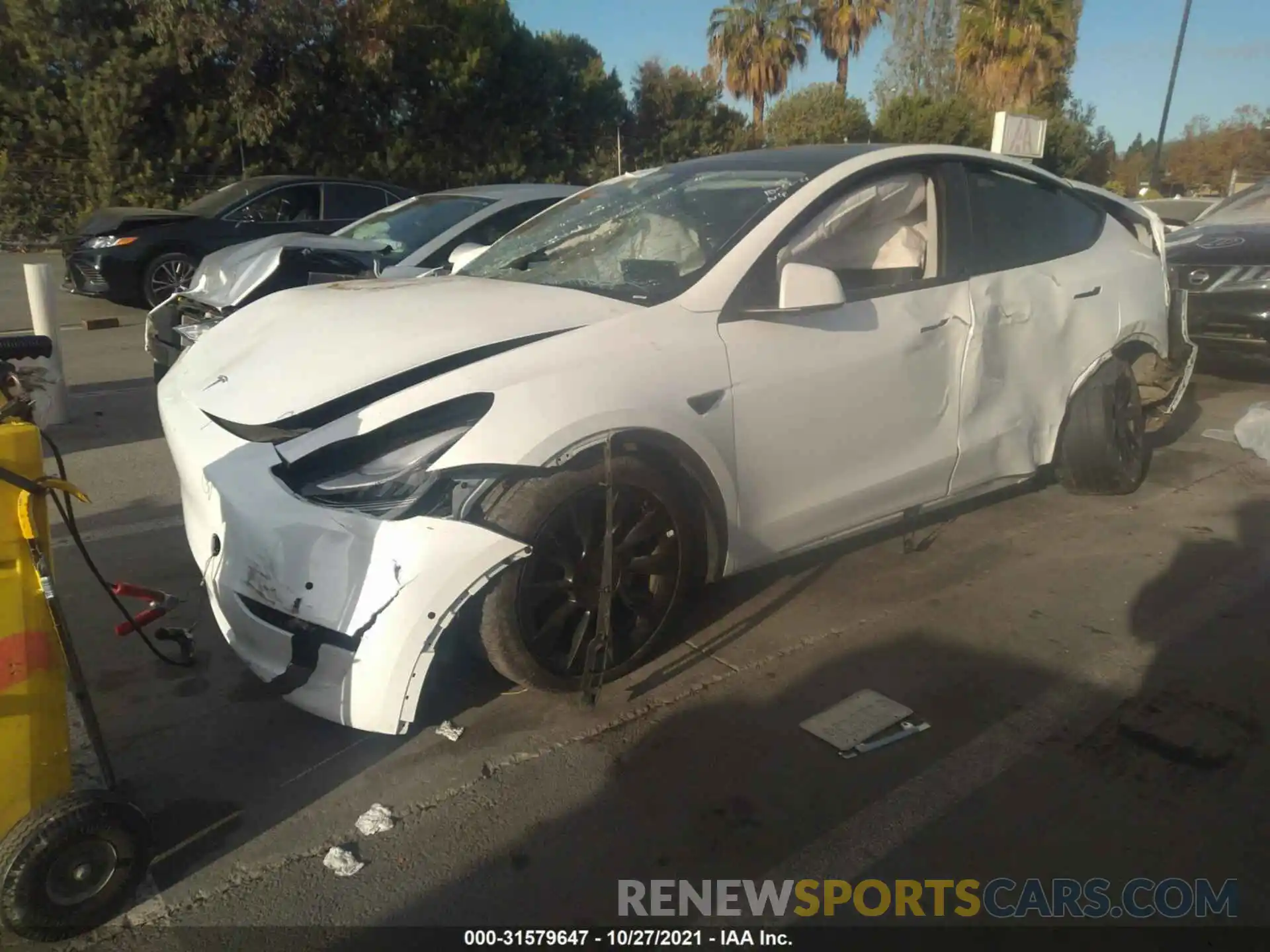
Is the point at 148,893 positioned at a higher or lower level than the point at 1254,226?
lower

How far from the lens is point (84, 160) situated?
1938 centimetres

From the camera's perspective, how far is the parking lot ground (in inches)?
96.6

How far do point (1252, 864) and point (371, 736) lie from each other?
2354 mm

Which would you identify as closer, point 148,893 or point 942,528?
point 148,893

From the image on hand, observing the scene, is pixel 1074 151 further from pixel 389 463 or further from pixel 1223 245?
pixel 389 463

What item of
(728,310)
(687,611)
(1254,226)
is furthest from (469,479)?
(1254,226)

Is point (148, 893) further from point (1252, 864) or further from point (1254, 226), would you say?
point (1254, 226)

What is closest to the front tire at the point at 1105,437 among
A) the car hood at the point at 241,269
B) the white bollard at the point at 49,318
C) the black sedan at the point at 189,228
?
the car hood at the point at 241,269

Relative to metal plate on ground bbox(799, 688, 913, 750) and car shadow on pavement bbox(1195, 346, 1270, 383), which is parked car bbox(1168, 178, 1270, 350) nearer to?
car shadow on pavement bbox(1195, 346, 1270, 383)

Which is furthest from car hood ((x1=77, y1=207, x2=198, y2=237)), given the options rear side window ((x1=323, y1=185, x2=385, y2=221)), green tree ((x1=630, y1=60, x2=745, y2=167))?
green tree ((x1=630, y1=60, x2=745, y2=167))

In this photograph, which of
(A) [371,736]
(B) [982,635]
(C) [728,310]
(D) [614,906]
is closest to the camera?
(D) [614,906]

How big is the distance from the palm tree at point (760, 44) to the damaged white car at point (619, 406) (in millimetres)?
32834

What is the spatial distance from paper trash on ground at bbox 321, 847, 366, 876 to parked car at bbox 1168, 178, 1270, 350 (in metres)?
6.58

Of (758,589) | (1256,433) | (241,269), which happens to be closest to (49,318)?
(241,269)
